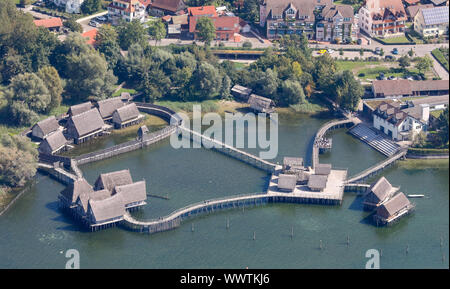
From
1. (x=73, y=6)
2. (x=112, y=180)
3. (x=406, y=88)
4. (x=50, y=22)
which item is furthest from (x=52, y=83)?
(x=406, y=88)

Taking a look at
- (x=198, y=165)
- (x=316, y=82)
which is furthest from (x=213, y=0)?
(x=198, y=165)

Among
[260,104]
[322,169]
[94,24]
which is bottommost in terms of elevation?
[322,169]

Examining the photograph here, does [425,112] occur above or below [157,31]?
below

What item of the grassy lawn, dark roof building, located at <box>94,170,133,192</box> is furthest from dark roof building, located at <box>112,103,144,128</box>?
the grassy lawn

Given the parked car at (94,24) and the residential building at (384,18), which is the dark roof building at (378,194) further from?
the parked car at (94,24)

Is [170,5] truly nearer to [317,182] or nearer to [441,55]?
[441,55]

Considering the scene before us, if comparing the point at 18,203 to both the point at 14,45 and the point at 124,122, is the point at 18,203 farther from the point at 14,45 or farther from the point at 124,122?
the point at 14,45

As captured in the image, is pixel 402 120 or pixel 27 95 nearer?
pixel 402 120
